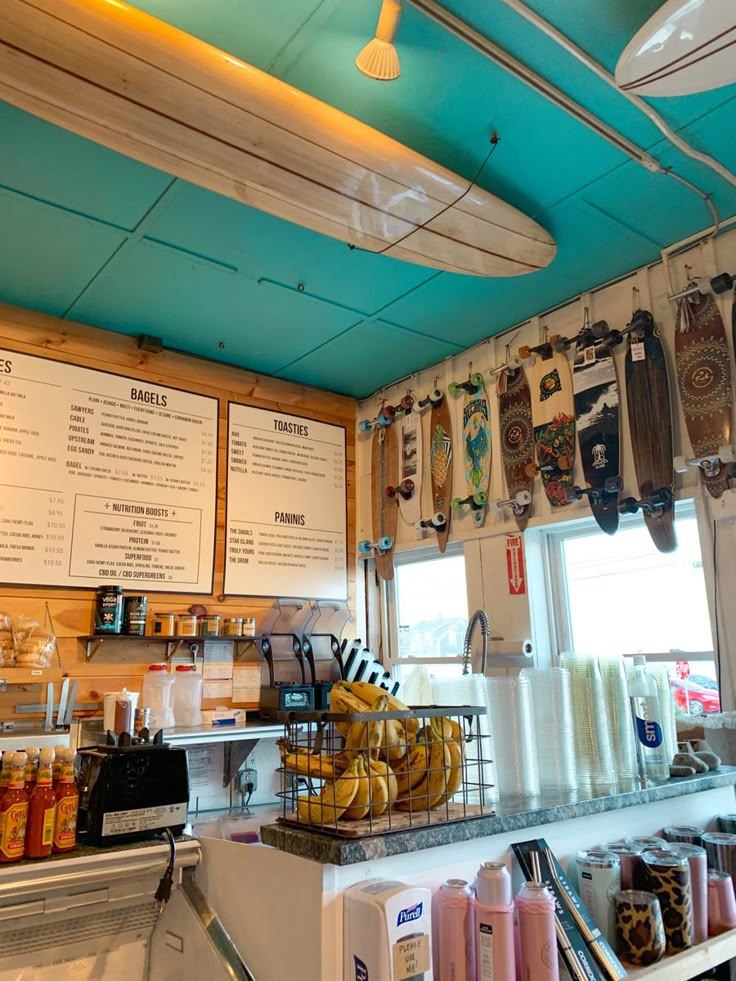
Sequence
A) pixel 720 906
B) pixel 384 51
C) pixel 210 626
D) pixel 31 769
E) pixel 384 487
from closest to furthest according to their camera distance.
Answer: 1. pixel 720 906
2. pixel 31 769
3. pixel 384 51
4. pixel 210 626
5. pixel 384 487

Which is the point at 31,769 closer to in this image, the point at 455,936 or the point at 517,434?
the point at 455,936

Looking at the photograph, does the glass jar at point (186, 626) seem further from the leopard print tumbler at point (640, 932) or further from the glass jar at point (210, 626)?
the leopard print tumbler at point (640, 932)

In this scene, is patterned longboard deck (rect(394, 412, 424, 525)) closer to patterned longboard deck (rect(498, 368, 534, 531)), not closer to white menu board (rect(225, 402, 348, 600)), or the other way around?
white menu board (rect(225, 402, 348, 600))

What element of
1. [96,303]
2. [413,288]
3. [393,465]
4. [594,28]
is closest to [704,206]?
[594,28]

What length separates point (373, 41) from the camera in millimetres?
1735

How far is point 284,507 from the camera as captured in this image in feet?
12.2

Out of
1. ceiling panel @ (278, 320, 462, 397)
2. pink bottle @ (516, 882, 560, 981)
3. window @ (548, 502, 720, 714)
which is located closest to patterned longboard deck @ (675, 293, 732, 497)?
window @ (548, 502, 720, 714)

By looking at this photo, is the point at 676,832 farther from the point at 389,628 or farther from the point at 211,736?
the point at 389,628

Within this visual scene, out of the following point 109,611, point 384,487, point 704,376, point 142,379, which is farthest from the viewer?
point 384,487

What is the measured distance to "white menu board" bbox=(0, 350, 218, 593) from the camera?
2.92m

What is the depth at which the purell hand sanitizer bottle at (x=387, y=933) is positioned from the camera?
3.19ft

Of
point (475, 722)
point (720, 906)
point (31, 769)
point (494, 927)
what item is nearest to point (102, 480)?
point (31, 769)

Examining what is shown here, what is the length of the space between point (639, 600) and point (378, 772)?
77.0 inches

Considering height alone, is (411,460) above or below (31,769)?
above
